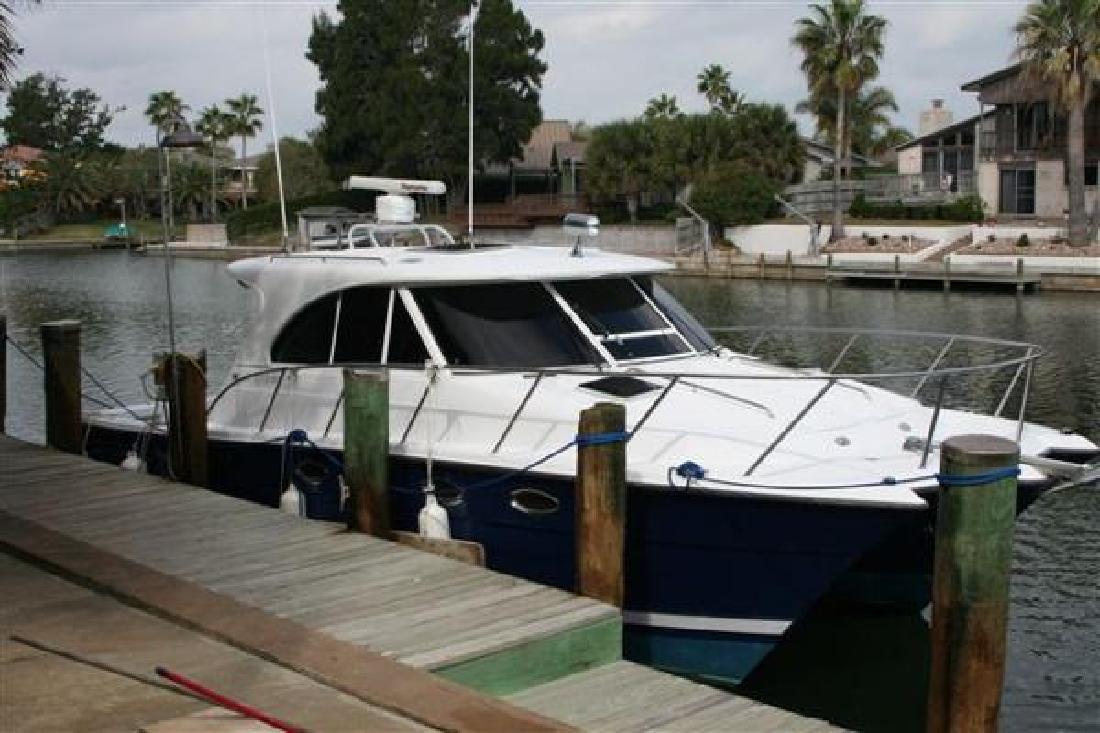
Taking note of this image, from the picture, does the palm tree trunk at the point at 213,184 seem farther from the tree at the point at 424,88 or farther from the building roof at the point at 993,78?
the building roof at the point at 993,78

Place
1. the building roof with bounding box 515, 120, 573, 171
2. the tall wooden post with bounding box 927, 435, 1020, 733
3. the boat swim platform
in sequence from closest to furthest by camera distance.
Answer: the boat swim platform, the tall wooden post with bounding box 927, 435, 1020, 733, the building roof with bounding box 515, 120, 573, 171

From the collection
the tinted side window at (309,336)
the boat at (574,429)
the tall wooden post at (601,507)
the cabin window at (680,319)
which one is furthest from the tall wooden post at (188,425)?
the tall wooden post at (601,507)

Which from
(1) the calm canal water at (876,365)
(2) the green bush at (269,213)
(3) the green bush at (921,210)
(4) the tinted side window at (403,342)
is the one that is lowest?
(1) the calm canal water at (876,365)

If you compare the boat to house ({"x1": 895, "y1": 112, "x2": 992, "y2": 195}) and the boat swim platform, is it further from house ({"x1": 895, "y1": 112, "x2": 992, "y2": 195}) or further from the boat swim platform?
house ({"x1": 895, "y1": 112, "x2": 992, "y2": 195})

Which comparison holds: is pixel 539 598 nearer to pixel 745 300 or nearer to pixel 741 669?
pixel 741 669

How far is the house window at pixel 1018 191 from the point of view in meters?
54.1

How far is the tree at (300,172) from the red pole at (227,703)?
76.8m

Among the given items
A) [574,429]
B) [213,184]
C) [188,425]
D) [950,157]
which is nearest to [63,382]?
[188,425]

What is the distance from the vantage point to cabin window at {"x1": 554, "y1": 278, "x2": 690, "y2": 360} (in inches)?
391

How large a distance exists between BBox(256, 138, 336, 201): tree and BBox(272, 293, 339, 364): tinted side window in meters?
71.6

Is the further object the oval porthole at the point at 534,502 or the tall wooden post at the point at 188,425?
the tall wooden post at the point at 188,425

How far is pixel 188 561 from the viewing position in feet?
26.8

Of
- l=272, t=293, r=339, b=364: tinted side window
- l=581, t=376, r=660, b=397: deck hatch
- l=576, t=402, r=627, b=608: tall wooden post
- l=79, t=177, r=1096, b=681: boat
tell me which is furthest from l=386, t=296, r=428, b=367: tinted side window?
l=576, t=402, r=627, b=608: tall wooden post

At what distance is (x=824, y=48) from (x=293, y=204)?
34204 mm
